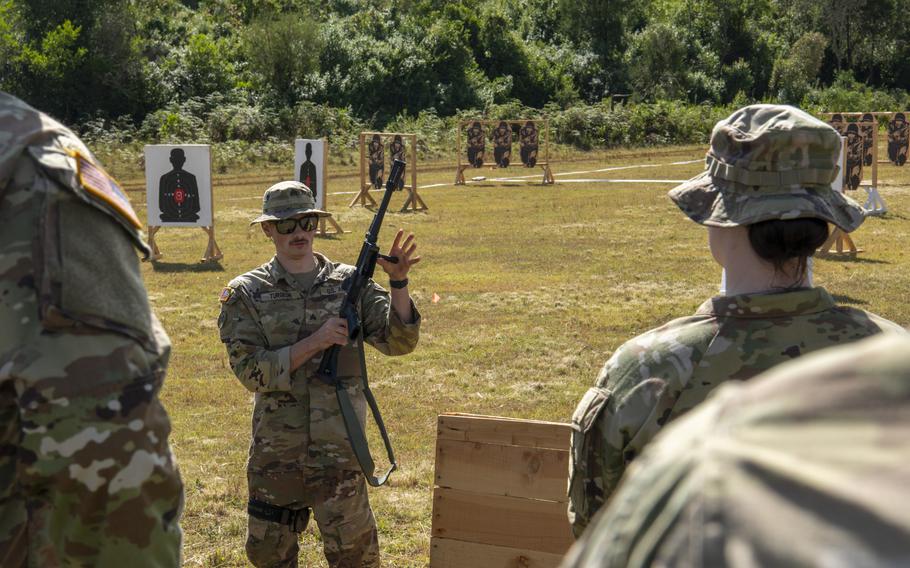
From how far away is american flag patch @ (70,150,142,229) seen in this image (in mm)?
1823

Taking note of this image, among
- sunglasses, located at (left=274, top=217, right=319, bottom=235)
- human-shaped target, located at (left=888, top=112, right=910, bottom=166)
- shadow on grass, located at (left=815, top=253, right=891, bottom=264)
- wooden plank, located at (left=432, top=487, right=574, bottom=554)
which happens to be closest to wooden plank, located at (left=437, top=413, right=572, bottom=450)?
wooden plank, located at (left=432, top=487, right=574, bottom=554)

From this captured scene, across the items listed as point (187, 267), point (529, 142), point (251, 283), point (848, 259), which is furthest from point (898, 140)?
point (251, 283)

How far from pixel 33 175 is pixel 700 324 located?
135 cm

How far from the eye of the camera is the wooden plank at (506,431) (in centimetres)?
384

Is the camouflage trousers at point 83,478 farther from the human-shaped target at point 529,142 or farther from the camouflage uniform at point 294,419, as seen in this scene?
the human-shaped target at point 529,142

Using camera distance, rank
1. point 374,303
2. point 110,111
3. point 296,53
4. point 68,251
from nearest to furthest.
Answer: point 68,251
point 374,303
point 110,111
point 296,53

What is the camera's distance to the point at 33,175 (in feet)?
5.96

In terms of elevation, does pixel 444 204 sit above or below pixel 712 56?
below

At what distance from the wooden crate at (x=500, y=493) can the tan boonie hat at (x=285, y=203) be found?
3.86 ft

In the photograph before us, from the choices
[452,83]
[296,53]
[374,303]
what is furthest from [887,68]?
[374,303]

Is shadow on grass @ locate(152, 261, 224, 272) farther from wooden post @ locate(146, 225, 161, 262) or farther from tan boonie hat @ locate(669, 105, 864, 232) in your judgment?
tan boonie hat @ locate(669, 105, 864, 232)

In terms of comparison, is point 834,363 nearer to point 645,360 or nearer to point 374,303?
point 645,360

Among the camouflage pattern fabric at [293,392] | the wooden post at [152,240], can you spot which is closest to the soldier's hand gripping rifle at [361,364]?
the camouflage pattern fabric at [293,392]

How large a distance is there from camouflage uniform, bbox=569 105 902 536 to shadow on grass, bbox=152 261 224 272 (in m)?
13.0
